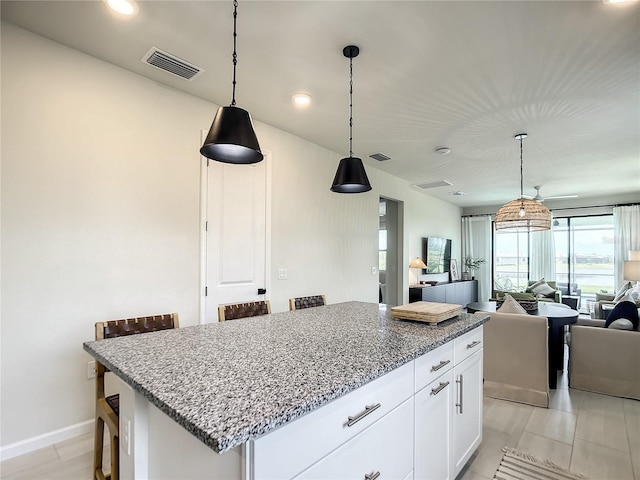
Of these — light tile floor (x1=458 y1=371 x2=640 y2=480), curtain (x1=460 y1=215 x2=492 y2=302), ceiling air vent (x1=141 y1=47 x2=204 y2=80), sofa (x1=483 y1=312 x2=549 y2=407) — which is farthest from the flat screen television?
ceiling air vent (x1=141 y1=47 x2=204 y2=80)

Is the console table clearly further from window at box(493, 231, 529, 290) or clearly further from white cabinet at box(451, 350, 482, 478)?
white cabinet at box(451, 350, 482, 478)

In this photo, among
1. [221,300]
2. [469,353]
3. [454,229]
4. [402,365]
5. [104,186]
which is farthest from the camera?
[454,229]

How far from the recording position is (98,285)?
2379 mm

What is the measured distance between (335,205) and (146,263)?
2467mm

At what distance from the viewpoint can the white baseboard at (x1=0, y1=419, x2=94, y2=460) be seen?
80.3 inches

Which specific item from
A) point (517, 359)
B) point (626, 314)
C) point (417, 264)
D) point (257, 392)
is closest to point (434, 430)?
point (257, 392)

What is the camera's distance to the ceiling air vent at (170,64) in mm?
2315

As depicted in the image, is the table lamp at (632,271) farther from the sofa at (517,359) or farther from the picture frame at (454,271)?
the sofa at (517,359)

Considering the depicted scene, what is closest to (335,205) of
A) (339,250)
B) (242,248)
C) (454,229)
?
(339,250)

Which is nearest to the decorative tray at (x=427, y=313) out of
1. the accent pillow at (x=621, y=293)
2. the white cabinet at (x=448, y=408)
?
the white cabinet at (x=448, y=408)

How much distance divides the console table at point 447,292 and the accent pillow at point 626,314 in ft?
9.29

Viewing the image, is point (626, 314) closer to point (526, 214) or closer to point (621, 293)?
point (526, 214)

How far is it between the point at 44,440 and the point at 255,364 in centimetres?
202

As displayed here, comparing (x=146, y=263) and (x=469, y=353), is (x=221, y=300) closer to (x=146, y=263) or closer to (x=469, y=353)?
(x=146, y=263)
